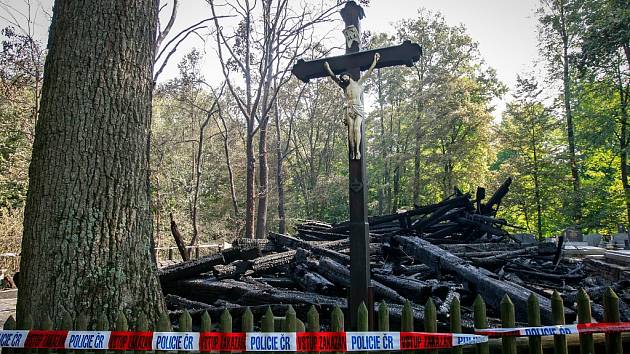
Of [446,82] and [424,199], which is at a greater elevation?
[446,82]

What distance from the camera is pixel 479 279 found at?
5.33 metres

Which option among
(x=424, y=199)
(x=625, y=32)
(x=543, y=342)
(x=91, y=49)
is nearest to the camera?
(x=543, y=342)

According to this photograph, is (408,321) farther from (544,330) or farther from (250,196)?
(250,196)

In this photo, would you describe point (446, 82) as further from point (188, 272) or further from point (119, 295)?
point (119, 295)

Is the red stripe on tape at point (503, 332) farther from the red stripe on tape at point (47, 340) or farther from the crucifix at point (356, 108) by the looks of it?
the red stripe on tape at point (47, 340)

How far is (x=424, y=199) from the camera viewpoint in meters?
34.4

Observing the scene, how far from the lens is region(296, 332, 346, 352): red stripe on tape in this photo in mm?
3072

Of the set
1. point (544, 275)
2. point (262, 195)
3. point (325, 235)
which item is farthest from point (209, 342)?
point (262, 195)

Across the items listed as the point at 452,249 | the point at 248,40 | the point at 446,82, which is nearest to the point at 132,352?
the point at 452,249

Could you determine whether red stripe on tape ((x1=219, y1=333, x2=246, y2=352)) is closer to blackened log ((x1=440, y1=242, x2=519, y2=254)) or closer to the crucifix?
the crucifix

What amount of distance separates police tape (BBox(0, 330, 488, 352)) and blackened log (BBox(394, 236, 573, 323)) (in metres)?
1.73

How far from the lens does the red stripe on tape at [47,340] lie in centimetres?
321

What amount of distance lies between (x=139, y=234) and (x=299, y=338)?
184 cm

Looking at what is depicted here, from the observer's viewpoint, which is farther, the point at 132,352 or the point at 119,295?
the point at 119,295
